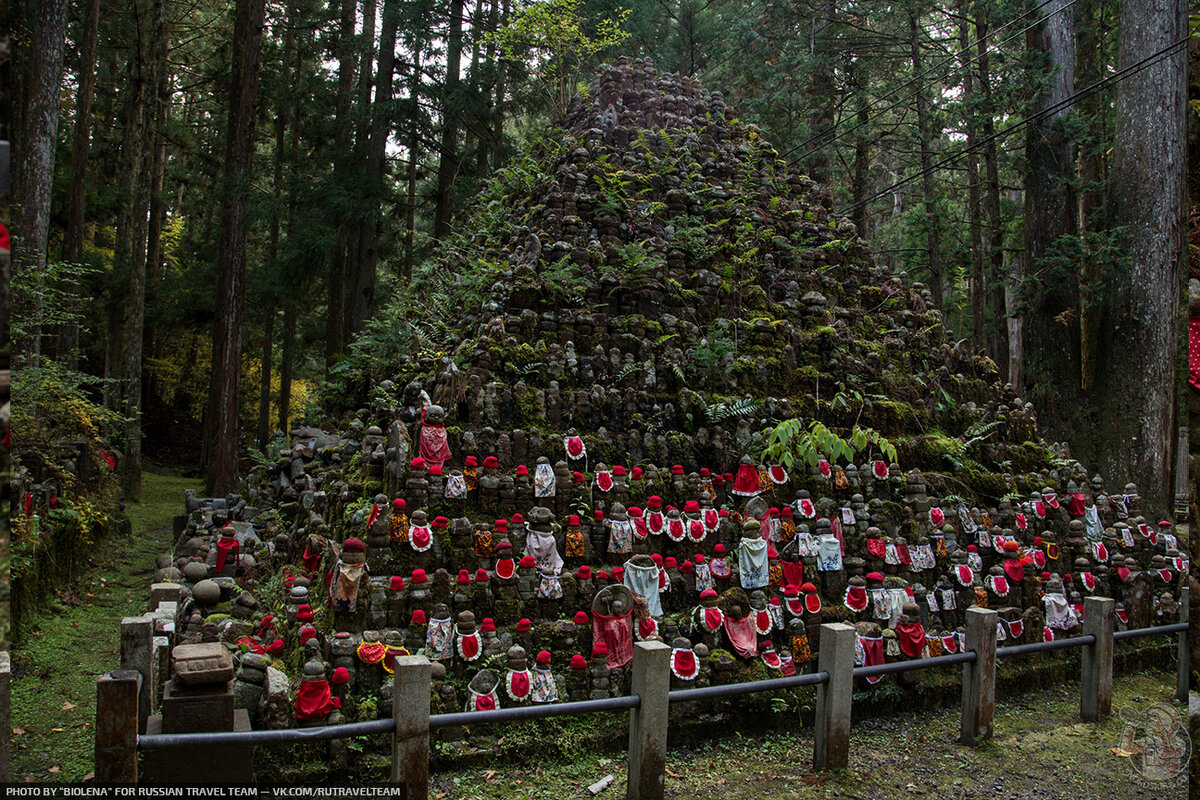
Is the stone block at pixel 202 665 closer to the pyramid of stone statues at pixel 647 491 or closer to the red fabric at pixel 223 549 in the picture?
the pyramid of stone statues at pixel 647 491

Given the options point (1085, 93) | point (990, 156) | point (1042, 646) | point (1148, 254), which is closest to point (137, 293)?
point (1042, 646)

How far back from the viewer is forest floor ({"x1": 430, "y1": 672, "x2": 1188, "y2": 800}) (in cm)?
523

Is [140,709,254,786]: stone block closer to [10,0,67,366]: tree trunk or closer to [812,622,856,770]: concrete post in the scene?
[812,622,856,770]: concrete post

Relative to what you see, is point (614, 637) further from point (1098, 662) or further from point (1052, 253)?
point (1052, 253)

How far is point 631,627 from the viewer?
21.3 ft

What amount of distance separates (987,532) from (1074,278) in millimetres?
8424

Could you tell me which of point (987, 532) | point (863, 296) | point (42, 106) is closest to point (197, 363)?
point (42, 106)

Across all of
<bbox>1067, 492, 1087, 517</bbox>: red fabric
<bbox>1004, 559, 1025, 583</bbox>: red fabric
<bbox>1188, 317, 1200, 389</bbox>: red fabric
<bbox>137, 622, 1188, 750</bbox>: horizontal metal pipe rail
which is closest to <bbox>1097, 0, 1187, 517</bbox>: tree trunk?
<bbox>1067, 492, 1087, 517</bbox>: red fabric

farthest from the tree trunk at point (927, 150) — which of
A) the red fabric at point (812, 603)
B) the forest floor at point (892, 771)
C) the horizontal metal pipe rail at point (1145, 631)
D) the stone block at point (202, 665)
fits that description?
the stone block at point (202, 665)

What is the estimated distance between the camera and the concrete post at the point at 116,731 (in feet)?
11.9

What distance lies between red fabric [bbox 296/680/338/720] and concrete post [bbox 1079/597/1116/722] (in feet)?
21.6

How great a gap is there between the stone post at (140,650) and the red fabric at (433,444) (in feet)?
9.11

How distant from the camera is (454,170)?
18875 millimetres

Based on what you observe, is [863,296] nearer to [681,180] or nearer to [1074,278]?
[681,180]
